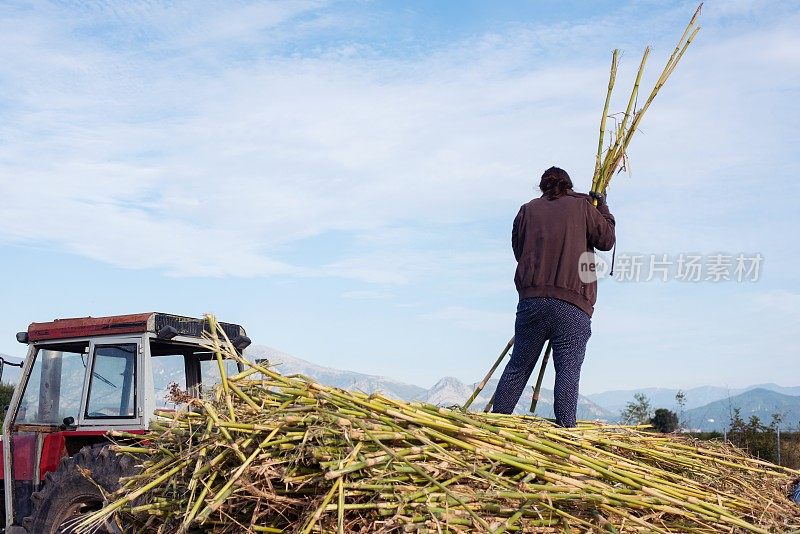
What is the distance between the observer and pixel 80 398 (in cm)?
685

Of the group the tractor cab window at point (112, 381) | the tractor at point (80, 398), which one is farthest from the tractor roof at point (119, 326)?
the tractor cab window at point (112, 381)

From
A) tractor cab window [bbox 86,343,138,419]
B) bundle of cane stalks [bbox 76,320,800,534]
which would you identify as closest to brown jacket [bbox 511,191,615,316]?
bundle of cane stalks [bbox 76,320,800,534]

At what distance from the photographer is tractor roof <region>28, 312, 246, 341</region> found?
6500 mm

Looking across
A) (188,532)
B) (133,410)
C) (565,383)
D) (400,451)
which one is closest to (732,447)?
(565,383)

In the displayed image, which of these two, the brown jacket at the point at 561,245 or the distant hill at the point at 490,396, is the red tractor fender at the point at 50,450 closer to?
the distant hill at the point at 490,396

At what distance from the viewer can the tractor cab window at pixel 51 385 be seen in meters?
7.11

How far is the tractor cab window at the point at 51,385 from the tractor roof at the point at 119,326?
0.20 meters

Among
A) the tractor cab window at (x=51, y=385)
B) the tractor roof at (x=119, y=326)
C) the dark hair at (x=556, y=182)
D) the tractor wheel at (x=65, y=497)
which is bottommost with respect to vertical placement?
the tractor wheel at (x=65, y=497)

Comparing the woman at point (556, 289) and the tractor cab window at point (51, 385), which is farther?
the tractor cab window at point (51, 385)

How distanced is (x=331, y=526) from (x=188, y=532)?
0.63m

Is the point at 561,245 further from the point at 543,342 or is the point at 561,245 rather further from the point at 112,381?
the point at 112,381

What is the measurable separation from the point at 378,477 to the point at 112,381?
489cm

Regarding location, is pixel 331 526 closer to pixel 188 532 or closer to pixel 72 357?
pixel 188 532

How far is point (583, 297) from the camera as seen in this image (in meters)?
4.49
